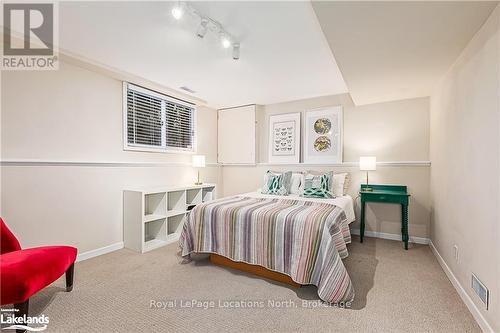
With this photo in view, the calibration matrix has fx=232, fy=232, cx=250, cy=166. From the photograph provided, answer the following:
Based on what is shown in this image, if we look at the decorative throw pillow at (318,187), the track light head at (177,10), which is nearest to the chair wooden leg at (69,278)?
the track light head at (177,10)

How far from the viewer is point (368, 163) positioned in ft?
11.1

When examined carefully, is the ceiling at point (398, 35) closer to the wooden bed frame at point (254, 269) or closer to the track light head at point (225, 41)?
the track light head at point (225, 41)

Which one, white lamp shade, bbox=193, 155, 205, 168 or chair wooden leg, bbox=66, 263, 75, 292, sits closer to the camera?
chair wooden leg, bbox=66, 263, 75, 292

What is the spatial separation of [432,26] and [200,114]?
12.1 feet

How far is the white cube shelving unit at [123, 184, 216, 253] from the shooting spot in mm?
2994

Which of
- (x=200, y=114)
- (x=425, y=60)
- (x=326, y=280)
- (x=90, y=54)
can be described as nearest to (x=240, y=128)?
Result: (x=200, y=114)

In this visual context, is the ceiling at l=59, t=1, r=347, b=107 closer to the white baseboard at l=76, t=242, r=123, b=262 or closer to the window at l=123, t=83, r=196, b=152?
the window at l=123, t=83, r=196, b=152

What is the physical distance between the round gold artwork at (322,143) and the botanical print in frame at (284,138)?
338 millimetres

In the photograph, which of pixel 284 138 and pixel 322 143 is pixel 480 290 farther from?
pixel 284 138

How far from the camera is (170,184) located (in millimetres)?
3873

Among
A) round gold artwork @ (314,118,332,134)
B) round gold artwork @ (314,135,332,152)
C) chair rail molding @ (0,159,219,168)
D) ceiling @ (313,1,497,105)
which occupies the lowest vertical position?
chair rail molding @ (0,159,219,168)

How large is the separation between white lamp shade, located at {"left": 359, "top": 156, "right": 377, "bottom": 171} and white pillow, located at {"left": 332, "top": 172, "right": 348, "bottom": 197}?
0.31 meters

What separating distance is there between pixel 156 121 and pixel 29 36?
1.68 metres

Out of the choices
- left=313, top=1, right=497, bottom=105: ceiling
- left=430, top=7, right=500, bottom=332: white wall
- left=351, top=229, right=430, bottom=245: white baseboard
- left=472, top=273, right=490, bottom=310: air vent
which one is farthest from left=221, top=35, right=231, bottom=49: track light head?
left=351, top=229, right=430, bottom=245: white baseboard
